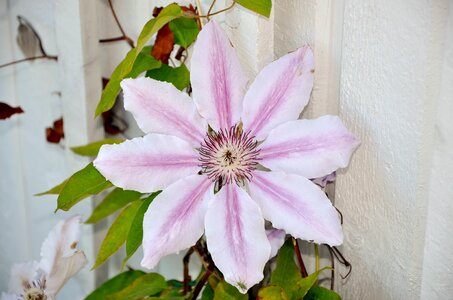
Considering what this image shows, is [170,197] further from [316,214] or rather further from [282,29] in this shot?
[282,29]

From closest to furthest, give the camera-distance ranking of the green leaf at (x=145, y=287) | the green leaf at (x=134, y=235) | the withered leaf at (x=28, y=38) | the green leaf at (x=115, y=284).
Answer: the green leaf at (x=134, y=235) → the green leaf at (x=145, y=287) → the green leaf at (x=115, y=284) → the withered leaf at (x=28, y=38)

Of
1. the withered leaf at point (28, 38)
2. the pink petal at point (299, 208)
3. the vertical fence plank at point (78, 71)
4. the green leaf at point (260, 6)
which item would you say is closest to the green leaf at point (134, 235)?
the pink petal at point (299, 208)

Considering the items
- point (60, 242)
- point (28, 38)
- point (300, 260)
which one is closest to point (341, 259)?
point (300, 260)

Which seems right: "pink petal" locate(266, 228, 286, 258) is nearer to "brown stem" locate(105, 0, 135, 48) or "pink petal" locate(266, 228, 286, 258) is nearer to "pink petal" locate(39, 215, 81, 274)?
"pink petal" locate(39, 215, 81, 274)

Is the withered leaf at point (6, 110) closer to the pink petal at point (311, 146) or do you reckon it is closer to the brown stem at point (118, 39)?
the brown stem at point (118, 39)

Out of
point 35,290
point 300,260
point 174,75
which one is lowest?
point 35,290

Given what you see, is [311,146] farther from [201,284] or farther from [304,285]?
[201,284]
